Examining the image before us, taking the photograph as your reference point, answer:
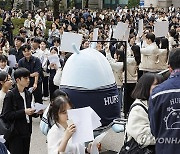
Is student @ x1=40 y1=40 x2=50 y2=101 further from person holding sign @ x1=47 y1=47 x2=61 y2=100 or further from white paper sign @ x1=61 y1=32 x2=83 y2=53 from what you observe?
white paper sign @ x1=61 y1=32 x2=83 y2=53

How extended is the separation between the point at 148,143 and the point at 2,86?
2754mm

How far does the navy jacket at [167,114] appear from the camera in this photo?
3651mm

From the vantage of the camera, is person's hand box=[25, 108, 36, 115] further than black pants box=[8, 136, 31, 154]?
No

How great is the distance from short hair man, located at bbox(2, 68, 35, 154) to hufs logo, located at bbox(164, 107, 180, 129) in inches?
83.5

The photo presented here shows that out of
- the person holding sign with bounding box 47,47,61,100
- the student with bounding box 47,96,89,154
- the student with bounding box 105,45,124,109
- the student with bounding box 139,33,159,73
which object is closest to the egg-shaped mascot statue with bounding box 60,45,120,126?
the student with bounding box 47,96,89,154

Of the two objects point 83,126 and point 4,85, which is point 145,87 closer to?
point 83,126

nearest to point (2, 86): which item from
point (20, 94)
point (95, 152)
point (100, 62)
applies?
point (20, 94)

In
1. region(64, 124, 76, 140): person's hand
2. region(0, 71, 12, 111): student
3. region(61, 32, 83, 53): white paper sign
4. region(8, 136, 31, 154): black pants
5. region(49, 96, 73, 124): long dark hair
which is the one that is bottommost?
region(8, 136, 31, 154): black pants

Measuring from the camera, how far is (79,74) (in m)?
5.90

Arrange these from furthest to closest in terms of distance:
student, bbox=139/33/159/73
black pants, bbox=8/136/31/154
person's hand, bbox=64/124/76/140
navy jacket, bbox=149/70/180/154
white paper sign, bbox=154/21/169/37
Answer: white paper sign, bbox=154/21/169/37 < student, bbox=139/33/159/73 < black pants, bbox=8/136/31/154 < person's hand, bbox=64/124/76/140 < navy jacket, bbox=149/70/180/154

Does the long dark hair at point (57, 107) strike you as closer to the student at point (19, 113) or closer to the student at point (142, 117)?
the student at point (142, 117)

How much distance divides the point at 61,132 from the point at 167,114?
999 millimetres

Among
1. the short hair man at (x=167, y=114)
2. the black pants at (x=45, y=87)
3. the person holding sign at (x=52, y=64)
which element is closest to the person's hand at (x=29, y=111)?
the short hair man at (x=167, y=114)

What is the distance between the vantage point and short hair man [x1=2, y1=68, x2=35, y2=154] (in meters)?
5.33
